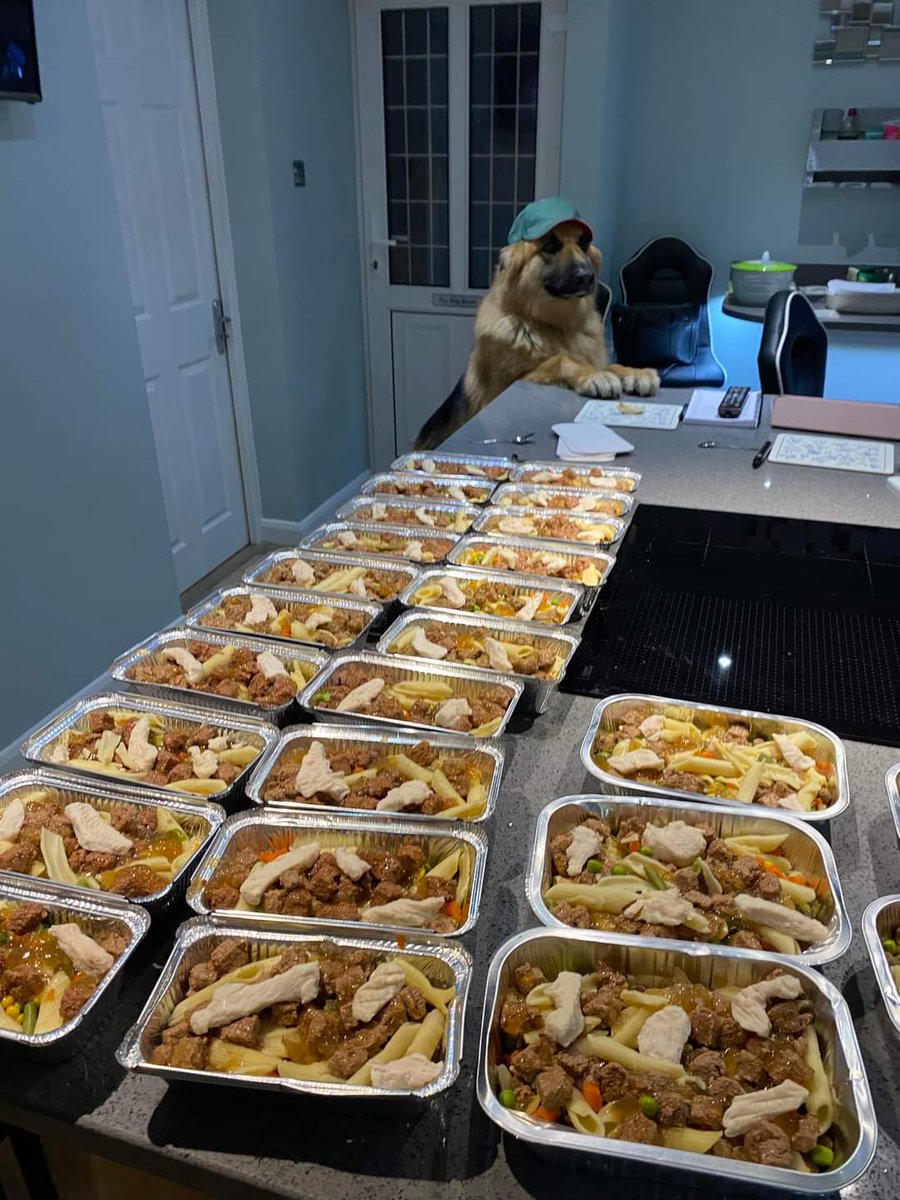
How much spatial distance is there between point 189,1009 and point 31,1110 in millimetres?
152

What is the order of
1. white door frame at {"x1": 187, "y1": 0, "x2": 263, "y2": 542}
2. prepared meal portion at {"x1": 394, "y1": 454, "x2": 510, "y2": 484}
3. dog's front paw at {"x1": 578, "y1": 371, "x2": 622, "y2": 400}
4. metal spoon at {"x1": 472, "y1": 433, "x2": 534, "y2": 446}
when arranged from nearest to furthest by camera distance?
prepared meal portion at {"x1": 394, "y1": 454, "x2": 510, "y2": 484}, metal spoon at {"x1": 472, "y1": 433, "x2": 534, "y2": 446}, dog's front paw at {"x1": 578, "y1": 371, "x2": 622, "y2": 400}, white door frame at {"x1": 187, "y1": 0, "x2": 263, "y2": 542}

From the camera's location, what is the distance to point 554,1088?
0.75 meters

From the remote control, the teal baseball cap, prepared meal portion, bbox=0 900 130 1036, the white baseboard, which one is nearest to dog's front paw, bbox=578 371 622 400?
the remote control

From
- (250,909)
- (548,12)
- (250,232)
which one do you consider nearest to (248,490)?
(250,232)

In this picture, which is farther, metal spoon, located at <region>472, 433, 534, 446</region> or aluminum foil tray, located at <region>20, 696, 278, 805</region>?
metal spoon, located at <region>472, 433, 534, 446</region>

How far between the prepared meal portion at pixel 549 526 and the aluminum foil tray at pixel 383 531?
10cm

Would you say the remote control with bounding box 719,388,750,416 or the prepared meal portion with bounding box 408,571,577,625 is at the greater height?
the remote control with bounding box 719,388,750,416

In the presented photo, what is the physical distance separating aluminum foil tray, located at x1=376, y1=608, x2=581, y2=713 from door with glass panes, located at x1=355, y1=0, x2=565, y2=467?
122 inches

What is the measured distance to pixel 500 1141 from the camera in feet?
2.54

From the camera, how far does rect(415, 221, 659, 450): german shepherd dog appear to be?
3.04 meters

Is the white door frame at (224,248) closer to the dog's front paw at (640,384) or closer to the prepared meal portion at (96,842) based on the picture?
the dog's front paw at (640,384)

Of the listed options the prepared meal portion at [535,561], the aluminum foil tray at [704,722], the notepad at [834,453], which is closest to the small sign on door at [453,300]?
the notepad at [834,453]

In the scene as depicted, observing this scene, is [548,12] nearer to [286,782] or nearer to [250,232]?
[250,232]

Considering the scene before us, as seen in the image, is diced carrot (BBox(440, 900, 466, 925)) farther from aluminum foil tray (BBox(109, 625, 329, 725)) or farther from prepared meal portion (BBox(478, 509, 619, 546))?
prepared meal portion (BBox(478, 509, 619, 546))
